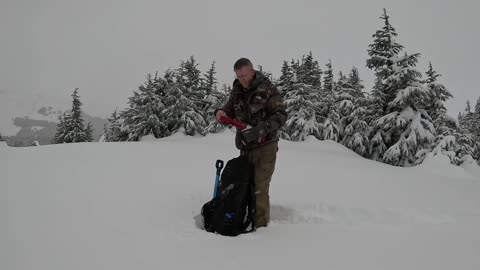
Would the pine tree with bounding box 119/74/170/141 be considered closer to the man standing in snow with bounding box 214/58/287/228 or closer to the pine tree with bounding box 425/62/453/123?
the pine tree with bounding box 425/62/453/123

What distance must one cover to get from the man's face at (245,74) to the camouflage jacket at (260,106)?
6cm

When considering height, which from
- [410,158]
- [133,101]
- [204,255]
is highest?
[133,101]

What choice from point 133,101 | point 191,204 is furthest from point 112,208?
point 133,101

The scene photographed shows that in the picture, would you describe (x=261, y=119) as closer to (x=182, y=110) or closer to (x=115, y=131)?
(x=182, y=110)

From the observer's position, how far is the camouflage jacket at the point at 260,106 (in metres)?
4.02

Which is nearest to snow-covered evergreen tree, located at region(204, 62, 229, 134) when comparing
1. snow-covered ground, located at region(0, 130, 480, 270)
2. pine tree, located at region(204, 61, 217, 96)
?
pine tree, located at region(204, 61, 217, 96)

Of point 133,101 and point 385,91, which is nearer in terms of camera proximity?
point 385,91

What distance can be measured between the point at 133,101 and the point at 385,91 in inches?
827

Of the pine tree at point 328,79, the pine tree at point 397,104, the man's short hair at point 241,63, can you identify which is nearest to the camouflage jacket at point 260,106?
the man's short hair at point 241,63

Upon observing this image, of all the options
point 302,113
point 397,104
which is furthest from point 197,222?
point 302,113

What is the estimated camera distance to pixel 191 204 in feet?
14.8

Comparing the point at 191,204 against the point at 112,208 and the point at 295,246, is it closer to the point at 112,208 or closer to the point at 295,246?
the point at 112,208

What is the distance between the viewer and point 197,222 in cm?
396

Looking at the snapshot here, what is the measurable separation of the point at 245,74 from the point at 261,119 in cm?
63
